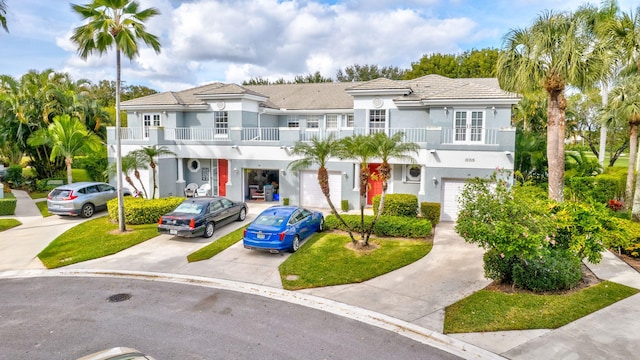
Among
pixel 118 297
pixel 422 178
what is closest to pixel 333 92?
pixel 422 178

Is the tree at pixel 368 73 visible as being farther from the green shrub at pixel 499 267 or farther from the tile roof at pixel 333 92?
the green shrub at pixel 499 267

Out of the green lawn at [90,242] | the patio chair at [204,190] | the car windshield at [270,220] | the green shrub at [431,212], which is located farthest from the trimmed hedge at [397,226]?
the patio chair at [204,190]

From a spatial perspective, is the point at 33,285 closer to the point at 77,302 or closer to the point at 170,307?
the point at 77,302

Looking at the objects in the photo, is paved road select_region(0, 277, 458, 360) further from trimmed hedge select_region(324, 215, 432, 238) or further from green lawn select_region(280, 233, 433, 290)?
trimmed hedge select_region(324, 215, 432, 238)

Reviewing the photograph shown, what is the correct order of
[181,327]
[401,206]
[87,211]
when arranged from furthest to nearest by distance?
[87,211], [401,206], [181,327]

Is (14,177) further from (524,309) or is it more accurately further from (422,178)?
(524,309)

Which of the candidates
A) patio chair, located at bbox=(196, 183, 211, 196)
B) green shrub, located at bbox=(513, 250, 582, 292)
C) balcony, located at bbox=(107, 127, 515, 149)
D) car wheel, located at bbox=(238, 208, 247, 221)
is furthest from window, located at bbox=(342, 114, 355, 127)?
green shrub, located at bbox=(513, 250, 582, 292)
